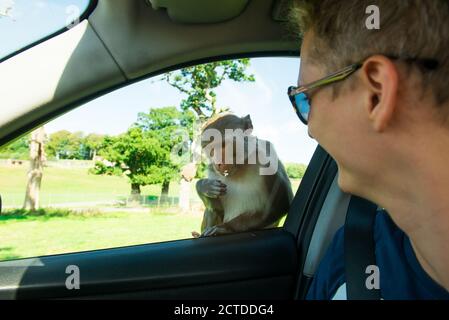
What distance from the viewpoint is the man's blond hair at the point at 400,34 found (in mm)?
863

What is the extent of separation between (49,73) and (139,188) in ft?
1.66

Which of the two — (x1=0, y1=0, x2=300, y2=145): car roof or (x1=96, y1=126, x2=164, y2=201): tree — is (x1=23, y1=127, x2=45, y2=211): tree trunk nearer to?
(x1=0, y1=0, x2=300, y2=145): car roof

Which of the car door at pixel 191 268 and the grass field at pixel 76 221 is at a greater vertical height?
the grass field at pixel 76 221

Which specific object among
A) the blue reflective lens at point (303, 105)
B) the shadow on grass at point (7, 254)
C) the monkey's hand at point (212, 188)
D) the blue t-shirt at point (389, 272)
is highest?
the blue reflective lens at point (303, 105)

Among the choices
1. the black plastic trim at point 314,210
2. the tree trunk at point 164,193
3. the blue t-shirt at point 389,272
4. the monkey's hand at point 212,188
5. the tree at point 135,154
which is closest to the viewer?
the blue t-shirt at point 389,272

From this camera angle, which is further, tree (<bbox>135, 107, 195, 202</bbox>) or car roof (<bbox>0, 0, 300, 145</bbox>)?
tree (<bbox>135, 107, 195, 202</bbox>)

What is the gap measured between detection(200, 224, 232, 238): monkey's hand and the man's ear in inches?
51.1

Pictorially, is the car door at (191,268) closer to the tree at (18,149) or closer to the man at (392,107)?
the tree at (18,149)

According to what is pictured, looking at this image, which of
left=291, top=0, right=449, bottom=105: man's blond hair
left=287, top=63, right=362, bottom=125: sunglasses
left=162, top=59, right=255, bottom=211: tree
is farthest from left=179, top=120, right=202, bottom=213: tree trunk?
left=291, top=0, right=449, bottom=105: man's blond hair

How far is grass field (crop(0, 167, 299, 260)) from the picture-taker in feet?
5.26

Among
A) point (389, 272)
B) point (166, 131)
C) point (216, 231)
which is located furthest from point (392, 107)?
point (216, 231)

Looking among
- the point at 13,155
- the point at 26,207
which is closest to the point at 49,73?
the point at 13,155

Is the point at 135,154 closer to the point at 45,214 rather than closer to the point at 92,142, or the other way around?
the point at 92,142

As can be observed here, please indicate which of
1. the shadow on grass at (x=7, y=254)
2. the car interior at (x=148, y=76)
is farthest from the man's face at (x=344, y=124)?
the shadow on grass at (x=7, y=254)
